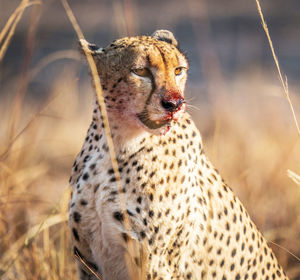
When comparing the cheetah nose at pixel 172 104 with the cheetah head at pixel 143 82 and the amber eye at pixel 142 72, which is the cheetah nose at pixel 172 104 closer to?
the cheetah head at pixel 143 82

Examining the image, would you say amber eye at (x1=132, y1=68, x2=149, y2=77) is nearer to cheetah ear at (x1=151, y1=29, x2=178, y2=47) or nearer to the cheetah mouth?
the cheetah mouth

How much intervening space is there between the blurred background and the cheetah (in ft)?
0.53

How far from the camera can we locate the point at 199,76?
8242mm

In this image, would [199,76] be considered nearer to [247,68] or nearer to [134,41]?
[247,68]

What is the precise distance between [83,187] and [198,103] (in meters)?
4.54

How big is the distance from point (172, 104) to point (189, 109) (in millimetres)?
938

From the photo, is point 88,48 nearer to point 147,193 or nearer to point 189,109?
point 147,193

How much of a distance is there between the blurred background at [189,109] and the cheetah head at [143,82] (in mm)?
188

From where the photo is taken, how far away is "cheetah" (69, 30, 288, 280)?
105 inches

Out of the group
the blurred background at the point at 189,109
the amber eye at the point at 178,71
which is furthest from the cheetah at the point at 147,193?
the blurred background at the point at 189,109

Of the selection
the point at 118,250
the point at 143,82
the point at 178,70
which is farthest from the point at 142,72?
the point at 118,250

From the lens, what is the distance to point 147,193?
2805 mm

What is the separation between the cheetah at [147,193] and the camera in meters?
2.66

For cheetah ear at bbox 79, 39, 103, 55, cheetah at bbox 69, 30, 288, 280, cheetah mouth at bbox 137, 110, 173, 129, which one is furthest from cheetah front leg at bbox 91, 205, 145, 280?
cheetah ear at bbox 79, 39, 103, 55
